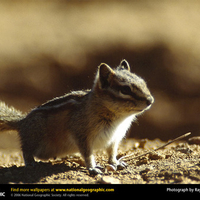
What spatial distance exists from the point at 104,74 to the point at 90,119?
0.88 meters

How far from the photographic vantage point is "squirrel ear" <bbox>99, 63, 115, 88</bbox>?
5.57m

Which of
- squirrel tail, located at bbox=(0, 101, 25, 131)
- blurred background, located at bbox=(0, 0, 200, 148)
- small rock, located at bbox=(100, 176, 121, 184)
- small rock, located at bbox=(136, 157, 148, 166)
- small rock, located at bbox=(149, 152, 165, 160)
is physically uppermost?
blurred background, located at bbox=(0, 0, 200, 148)

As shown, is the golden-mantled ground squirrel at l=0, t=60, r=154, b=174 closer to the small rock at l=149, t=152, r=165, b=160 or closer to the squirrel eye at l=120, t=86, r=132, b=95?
the squirrel eye at l=120, t=86, r=132, b=95

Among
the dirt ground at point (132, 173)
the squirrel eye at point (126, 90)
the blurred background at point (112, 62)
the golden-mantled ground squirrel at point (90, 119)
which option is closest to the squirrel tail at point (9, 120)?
Answer: the golden-mantled ground squirrel at point (90, 119)

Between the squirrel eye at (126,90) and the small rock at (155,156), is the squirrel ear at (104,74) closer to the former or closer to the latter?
the squirrel eye at (126,90)

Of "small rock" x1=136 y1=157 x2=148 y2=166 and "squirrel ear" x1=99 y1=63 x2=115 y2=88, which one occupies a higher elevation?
"squirrel ear" x1=99 y1=63 x2=115 y2=88

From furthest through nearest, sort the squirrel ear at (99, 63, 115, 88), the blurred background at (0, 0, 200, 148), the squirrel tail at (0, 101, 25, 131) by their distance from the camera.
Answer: the blurred background at (0, 0, 200, 148), the squirrel tail at (0, 101, 25, 131), the squirrel ear at (99, 63, 115, 88)

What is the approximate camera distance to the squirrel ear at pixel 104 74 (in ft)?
18.3

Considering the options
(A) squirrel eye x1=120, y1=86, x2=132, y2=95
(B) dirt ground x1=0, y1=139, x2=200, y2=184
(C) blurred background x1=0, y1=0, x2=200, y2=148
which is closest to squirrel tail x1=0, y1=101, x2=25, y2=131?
(B) dirt ground x1=0, y1=139, x2=200, y2=184

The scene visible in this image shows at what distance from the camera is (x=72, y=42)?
665 inches

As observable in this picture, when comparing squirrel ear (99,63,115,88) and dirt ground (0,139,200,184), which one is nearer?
dirt ground (0,139,200,184)

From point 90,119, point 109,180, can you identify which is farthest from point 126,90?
point 109,180

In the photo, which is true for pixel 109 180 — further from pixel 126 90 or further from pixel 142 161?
pixel 126 90

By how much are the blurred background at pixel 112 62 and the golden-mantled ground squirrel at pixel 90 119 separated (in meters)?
8.47
